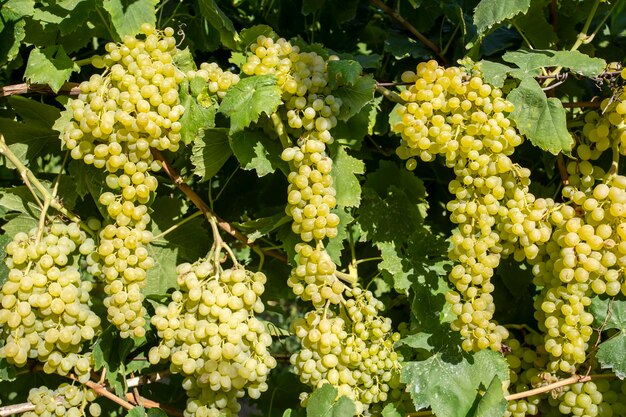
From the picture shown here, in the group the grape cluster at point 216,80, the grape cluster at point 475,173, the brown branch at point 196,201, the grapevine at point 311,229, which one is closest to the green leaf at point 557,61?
the grapevine at point 311,229

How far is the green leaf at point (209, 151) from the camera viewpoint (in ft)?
5.04

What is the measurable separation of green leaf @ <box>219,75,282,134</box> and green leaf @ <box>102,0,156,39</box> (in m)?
0.31

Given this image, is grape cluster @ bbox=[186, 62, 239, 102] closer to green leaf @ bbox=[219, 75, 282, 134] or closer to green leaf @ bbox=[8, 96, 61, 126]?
green leaf @ bbox=[219, 75, 282, 134]

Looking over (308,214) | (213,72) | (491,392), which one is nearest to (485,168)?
(308,214)

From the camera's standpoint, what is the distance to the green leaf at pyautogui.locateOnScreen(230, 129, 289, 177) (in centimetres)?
151

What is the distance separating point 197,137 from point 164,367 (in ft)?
2.56

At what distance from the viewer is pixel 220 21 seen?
1.58 metres

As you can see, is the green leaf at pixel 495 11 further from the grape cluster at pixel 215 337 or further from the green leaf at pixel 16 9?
the green leaf at pixel 16 9

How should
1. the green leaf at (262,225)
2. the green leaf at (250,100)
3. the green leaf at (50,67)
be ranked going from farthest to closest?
1. the green leaf at (262,225)
2. the green leaf at (50,67)
3. the green leaf at (250,100)

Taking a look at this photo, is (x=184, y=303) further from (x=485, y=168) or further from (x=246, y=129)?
(x=485, y=168)

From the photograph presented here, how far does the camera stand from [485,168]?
1.38 meters

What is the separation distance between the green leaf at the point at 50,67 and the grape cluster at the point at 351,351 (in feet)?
2.64

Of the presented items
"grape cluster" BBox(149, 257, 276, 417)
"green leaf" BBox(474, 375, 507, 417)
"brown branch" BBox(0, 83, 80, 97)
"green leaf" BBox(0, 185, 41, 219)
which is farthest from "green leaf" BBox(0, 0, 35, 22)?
"green leaf" BBox(474, 375, 507, 417)

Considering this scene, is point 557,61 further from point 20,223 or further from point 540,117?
point 20,223
